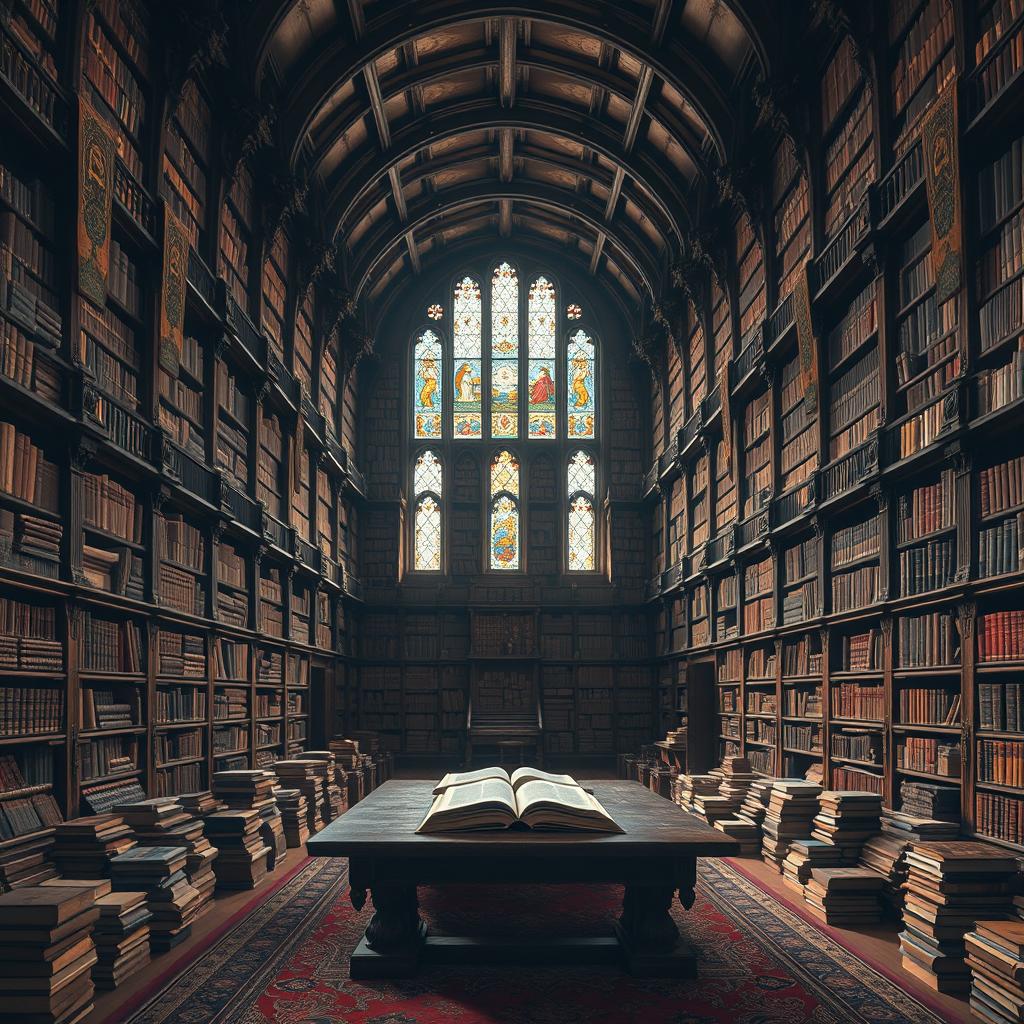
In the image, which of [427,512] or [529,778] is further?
[427,512]

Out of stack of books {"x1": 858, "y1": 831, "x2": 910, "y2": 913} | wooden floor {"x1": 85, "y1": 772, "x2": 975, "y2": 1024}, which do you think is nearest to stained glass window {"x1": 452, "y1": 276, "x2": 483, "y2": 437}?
wooden floor {"x1": 85, "y1": 772, "x2": 975, "y2": 1024}

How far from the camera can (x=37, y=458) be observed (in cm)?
626

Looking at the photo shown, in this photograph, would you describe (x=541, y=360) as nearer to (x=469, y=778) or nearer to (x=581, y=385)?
(x=581, y=385)

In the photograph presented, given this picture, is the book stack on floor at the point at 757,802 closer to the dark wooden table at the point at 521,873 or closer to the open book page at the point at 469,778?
the open book page at the point at 469,778

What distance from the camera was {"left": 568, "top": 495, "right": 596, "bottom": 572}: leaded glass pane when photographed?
62.2 feet

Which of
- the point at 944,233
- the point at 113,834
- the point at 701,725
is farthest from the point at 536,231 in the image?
the point at 113,834

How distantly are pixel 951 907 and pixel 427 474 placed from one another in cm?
1485

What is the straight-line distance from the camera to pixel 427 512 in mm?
19031

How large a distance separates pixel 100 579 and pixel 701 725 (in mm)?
9388

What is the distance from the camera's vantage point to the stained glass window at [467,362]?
19.2 m

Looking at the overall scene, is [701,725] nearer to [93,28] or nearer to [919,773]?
[919,773]

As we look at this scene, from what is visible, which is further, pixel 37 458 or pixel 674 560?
pixel 674 560

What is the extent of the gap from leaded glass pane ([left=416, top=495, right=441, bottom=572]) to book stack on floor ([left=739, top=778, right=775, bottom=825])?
10.1 metres

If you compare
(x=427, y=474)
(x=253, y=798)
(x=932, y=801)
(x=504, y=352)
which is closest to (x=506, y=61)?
(x=504, y=352)
